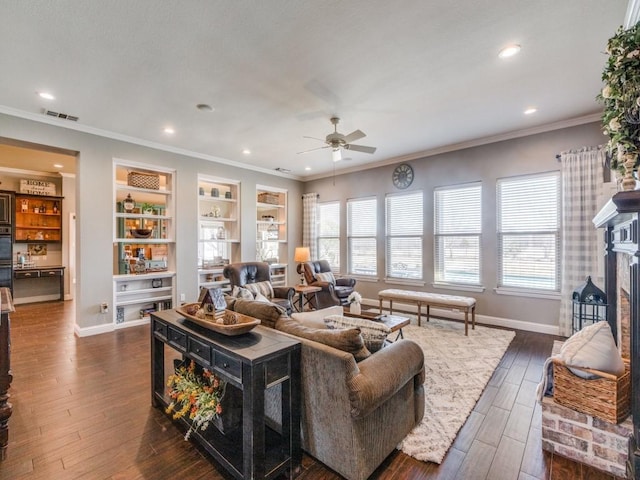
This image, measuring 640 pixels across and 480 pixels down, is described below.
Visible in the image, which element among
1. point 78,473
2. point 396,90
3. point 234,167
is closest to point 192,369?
point 78,473

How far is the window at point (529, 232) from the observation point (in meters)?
4.48

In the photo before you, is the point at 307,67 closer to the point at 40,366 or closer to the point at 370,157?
the point at 370,157

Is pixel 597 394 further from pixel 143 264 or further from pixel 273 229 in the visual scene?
pixel 273 229

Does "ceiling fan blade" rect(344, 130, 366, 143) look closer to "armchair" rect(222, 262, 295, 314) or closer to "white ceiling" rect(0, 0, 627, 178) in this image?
"white ceiling" rect(0, 0, 627, 178)

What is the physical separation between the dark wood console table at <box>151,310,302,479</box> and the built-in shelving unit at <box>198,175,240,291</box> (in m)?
4.07

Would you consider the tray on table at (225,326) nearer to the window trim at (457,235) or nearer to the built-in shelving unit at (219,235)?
the built-in shelving unit at (219,235)

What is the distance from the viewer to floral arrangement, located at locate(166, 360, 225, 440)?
198 cm

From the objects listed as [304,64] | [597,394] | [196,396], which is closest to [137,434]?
[196,396]

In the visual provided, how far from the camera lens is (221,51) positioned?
2.67 meters

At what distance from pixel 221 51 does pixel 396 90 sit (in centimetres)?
190

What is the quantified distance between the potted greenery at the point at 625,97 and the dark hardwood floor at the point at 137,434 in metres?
1.85

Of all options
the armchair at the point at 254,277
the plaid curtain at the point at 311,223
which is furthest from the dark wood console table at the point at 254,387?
the plaid curtain at the point at 311,223

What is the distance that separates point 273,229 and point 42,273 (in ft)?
17.6

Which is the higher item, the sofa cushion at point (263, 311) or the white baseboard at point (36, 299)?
the sofa cushion at point (263, 311)
